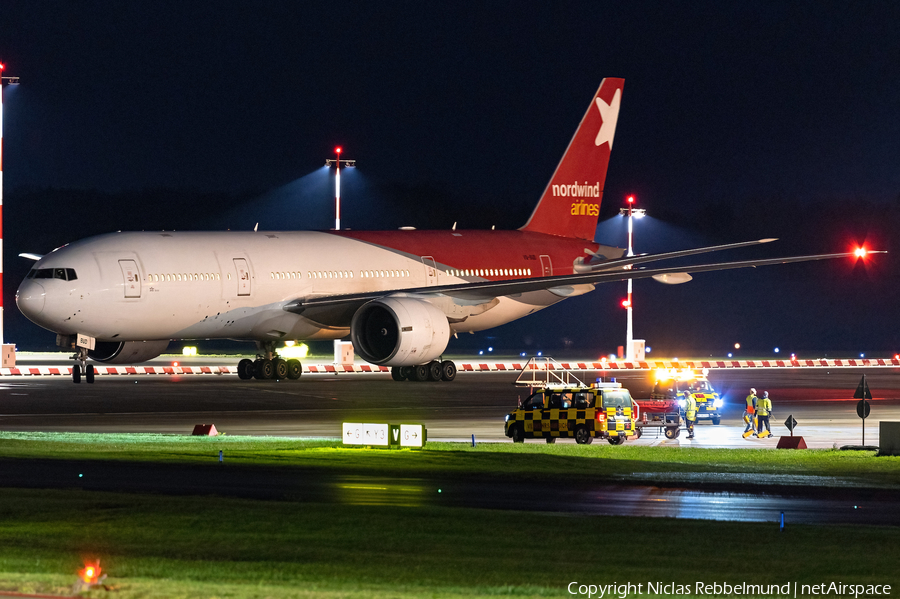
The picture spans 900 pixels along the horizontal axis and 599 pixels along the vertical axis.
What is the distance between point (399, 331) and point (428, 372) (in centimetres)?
410

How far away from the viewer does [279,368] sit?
42.4 metres

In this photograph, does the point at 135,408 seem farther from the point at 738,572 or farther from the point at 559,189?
the point at 738,572

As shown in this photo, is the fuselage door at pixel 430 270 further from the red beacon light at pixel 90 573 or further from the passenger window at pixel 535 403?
the red beacon light at pixel 90 573

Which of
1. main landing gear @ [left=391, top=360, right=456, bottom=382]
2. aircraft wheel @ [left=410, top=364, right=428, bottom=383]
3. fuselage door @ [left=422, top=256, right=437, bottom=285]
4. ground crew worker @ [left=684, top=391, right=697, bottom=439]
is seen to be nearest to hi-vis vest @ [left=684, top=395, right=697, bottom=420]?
ground crew worker @ [left=684, top=391, right=697, bottom=439]

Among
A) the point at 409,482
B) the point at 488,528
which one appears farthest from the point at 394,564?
the point at 409,482

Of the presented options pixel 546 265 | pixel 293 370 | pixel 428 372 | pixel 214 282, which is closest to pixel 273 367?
pixel 293 370

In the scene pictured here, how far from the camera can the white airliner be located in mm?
36219

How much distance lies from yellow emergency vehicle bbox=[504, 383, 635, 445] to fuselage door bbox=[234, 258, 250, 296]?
14.0 metres

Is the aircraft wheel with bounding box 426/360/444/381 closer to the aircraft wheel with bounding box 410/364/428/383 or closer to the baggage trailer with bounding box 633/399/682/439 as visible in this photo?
the aircraft wheel with bounding box 410/364/428/383

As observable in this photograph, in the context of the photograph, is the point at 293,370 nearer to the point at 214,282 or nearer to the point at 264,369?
the point at 264,369

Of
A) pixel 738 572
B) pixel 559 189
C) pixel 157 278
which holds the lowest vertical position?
pixel 738 572

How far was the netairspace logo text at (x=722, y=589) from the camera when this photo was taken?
35.2 feet

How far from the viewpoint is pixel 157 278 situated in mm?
36750

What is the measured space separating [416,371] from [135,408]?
10665mm
